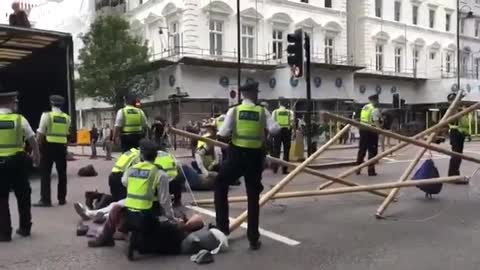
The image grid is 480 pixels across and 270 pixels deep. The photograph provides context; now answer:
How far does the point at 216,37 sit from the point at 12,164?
3178cm

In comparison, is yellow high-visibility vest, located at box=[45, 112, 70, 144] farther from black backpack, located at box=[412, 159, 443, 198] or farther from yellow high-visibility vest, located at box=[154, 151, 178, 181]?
black backpack, located at box=[412, 159, 443, 198]

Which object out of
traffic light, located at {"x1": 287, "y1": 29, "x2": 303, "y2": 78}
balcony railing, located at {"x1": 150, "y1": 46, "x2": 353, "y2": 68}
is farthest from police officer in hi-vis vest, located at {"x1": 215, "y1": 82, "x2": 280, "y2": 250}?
balcony railing, located at {"x1": 150, "y1": 46, "x2": 353, "y2": 68}

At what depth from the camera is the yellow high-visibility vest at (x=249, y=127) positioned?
665 centimetres

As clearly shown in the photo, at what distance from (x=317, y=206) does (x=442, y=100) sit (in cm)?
4438

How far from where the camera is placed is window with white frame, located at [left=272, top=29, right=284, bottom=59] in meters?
41.4

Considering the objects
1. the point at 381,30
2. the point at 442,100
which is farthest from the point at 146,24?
the point at 442,100

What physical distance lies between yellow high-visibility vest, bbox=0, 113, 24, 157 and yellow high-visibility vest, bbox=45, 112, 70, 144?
92.6 inches

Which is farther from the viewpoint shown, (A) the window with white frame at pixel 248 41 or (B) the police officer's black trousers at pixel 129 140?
(A) the window with white frame at pixel 248 41

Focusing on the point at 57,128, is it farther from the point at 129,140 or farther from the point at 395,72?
the point at 395,72

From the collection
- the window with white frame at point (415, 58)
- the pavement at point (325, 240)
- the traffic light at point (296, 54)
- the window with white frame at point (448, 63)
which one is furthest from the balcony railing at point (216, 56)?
the pavement at point (325, 240)

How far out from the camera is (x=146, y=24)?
42.1 metres

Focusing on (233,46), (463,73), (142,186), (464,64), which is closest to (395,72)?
(463,73)

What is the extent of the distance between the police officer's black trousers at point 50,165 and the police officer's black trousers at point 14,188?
2151 millimetres

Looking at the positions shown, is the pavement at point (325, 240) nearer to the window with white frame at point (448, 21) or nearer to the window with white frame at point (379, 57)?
the window with white frame at point (379, 57)
